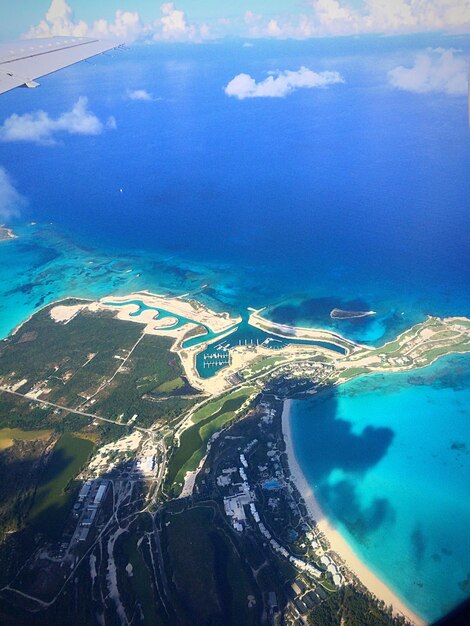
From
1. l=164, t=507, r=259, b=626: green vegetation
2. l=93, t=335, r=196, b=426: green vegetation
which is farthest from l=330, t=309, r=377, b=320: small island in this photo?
l=164, t=507, r=259, b=626: green vegetation

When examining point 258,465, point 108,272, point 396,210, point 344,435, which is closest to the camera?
point 258,465

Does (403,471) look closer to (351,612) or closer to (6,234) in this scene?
(351,612)

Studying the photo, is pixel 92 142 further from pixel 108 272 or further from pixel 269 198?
pixel 108 272

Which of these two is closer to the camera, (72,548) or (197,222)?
(72,548)

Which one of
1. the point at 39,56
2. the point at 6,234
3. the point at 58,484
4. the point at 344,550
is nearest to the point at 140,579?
the point at 58,484

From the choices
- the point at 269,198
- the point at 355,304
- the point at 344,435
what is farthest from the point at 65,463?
the point at 269,198

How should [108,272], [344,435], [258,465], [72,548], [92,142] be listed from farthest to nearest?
[92,142] < [108,272] < [344,435] < [258,465] < [72,548]

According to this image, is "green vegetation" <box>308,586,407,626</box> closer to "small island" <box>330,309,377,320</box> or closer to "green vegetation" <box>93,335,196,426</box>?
"green vegetation" <box>93,335,196,426</box>
